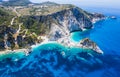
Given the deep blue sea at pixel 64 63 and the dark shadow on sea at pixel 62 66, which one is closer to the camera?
the dark shadow on sea at pixel 62 66

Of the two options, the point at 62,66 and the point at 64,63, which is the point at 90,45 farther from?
the point at 62,66

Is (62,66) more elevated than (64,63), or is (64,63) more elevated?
(64,63)

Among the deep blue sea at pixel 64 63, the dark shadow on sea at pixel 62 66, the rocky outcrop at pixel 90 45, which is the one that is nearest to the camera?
the dark shadow on sea at pixel 62 66

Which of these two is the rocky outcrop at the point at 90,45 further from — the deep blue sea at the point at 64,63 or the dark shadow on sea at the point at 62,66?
the dark shadow on sea at the point at 62,66

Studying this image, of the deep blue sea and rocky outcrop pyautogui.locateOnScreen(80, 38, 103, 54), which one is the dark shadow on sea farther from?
rocky outcrop pyautogui.locateOnScreen(80, 38, 103, 54)

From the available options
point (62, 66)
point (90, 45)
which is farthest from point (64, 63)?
point (90, 45)

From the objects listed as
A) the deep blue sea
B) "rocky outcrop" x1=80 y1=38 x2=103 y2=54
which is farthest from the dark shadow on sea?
"rocky outcrop" x1=80 y1=38 x2=103 y2=54

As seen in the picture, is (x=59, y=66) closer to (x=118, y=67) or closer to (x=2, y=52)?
(x=118, y=67)

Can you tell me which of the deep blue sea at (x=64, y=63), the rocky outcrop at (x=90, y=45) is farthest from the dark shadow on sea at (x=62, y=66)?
the rocky outcrop at (x=90, y=45)
